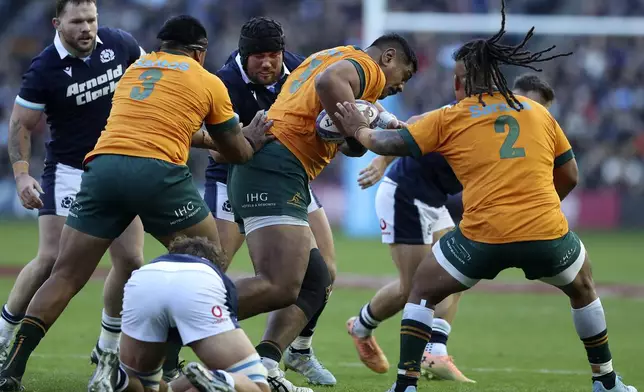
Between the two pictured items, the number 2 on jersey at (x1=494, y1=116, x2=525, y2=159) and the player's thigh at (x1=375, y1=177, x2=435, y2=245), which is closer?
the number 2 on jersey at (x1=494, y1=116, x2=525, y2=159)

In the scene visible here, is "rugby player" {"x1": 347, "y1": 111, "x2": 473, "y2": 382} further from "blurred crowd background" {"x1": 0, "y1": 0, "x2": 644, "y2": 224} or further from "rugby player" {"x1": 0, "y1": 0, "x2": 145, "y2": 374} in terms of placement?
"blurred crowd background" {"x1": 0, "y1": 0, "x2": 644, "y2": 224}

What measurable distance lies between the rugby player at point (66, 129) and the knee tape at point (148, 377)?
1531 millimetres

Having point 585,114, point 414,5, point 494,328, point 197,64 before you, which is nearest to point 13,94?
point 414,5

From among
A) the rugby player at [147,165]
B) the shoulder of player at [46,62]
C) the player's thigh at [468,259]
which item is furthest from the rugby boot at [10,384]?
the player's thigh at [468,259]

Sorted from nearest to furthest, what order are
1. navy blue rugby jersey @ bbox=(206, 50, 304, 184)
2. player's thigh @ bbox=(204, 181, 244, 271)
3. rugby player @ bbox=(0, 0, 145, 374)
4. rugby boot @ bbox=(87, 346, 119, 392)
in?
rugby boot @ bbox=(87, 346, 119, 392) < rugby player @ bbox=(0, 0, 145, 374) < navy blue rugby jersey @ bbox=(206, 50, 304, 184) < player's thigh @ bbox=(204, 181, 244, 271)

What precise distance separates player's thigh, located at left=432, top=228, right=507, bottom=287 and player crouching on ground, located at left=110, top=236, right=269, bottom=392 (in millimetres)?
1430

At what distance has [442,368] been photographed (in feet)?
26.8

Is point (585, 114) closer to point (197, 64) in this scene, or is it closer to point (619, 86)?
point (619, 86)

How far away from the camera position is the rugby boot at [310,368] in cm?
783

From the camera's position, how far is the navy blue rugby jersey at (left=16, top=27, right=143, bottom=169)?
304 inches

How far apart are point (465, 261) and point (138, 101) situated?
2229mm

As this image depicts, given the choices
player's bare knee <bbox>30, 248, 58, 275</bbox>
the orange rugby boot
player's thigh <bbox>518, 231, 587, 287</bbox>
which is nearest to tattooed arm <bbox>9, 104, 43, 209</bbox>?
player's bare knee <bbox>30, 248, 58, 275</bbox>

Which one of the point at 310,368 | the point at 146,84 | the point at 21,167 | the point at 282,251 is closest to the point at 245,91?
the point at 146,84

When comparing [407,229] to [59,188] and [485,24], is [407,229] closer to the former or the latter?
[59,188]
